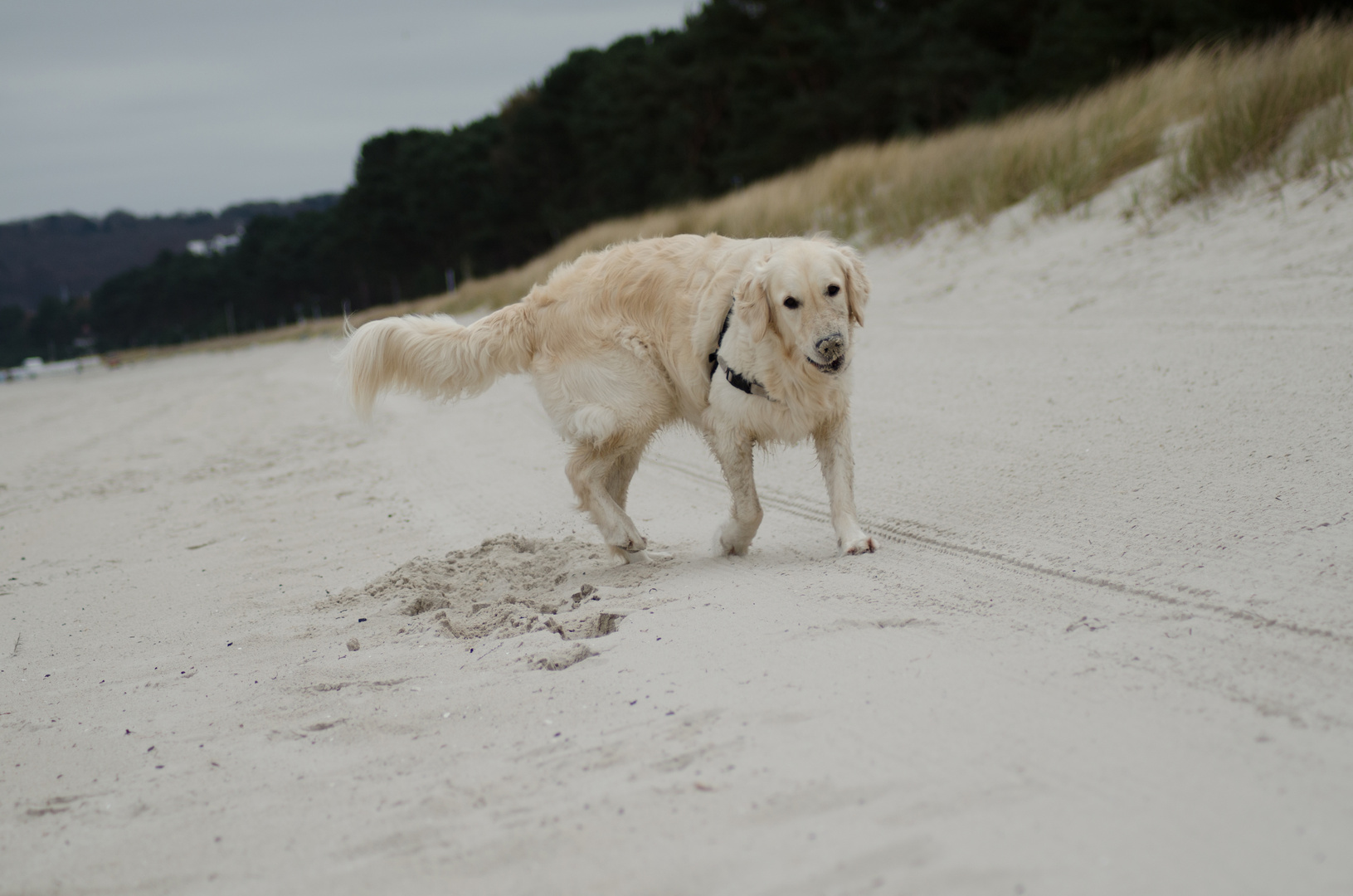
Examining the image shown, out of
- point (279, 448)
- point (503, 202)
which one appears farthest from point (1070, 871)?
point (503, 202)

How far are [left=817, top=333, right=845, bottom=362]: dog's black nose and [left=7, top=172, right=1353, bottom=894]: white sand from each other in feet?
2.85

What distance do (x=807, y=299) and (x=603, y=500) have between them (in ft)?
4.66

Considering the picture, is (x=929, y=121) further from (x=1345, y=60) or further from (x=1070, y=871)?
(x=1070, y=871)

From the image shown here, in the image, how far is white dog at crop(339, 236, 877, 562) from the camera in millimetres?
4320

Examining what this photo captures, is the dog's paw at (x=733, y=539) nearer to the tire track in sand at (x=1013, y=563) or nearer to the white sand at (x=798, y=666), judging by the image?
the white sand at (x=798, y=666)

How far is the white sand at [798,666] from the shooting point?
2143 mm

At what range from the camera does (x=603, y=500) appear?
4.86 m

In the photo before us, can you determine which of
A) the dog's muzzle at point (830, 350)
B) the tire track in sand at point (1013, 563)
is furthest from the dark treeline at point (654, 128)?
the dog's muzzle at point (830, 350)

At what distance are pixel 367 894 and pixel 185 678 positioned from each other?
1933mm

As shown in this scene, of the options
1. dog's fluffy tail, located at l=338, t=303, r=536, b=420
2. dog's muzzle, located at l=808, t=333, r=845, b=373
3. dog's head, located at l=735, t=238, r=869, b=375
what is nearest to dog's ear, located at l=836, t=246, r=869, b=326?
Result: dog's head, located at l=735, t=238, r=869, b=375

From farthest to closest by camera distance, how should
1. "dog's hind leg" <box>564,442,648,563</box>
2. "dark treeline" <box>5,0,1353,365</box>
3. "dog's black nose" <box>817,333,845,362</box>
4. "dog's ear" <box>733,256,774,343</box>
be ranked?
"dark treeline" <box>5,0,1353,365</box> → "dog's hind leg" <box>564,442,648,563</box> → "dog's ear" <box>733,256,774,343</box> → "dog's black nose" <box>817,333,845,362</box>

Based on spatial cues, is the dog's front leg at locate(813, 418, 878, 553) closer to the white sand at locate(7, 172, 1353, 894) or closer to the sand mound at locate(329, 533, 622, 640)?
the white sand at locate(7, 172, 1353, 894)

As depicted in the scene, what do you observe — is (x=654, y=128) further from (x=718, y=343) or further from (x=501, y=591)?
(x=501, y=591)

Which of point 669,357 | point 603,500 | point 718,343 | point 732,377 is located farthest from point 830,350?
point 603,500
